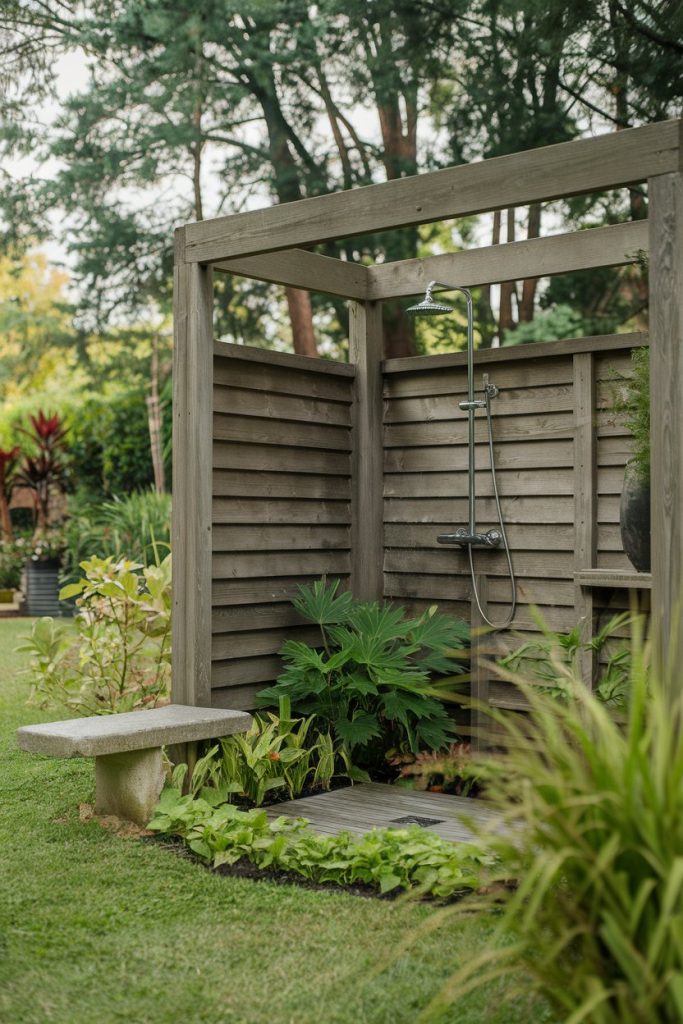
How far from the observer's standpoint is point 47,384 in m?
21.8

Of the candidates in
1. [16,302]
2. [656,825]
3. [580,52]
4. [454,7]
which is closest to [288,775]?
[656,825]

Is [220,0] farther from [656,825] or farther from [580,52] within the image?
[656,825]

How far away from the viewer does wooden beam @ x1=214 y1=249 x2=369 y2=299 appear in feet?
14.8

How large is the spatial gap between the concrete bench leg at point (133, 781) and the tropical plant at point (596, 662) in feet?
4.07

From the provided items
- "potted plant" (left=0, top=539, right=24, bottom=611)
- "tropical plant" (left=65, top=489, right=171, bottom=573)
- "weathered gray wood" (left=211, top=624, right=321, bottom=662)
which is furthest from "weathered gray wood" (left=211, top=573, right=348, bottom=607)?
"potted plant" (left=0, top=539, right=24, bottom=611)

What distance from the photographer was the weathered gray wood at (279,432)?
176 inches

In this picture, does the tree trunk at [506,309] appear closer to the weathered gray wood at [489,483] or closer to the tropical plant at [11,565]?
the tropical plant at [11,565]

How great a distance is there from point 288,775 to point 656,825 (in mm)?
2629

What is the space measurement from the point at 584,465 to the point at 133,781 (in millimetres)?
2103

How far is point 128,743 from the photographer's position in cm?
362

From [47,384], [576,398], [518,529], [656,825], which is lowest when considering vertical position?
[656,825]

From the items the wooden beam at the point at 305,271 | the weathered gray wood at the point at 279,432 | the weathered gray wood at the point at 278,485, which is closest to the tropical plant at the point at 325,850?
the weathered gray wood at the point at 278,485

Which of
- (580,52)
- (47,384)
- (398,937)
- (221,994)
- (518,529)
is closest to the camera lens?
(221,994)

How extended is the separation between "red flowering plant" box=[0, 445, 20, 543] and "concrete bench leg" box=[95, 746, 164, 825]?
7900 millimetres
